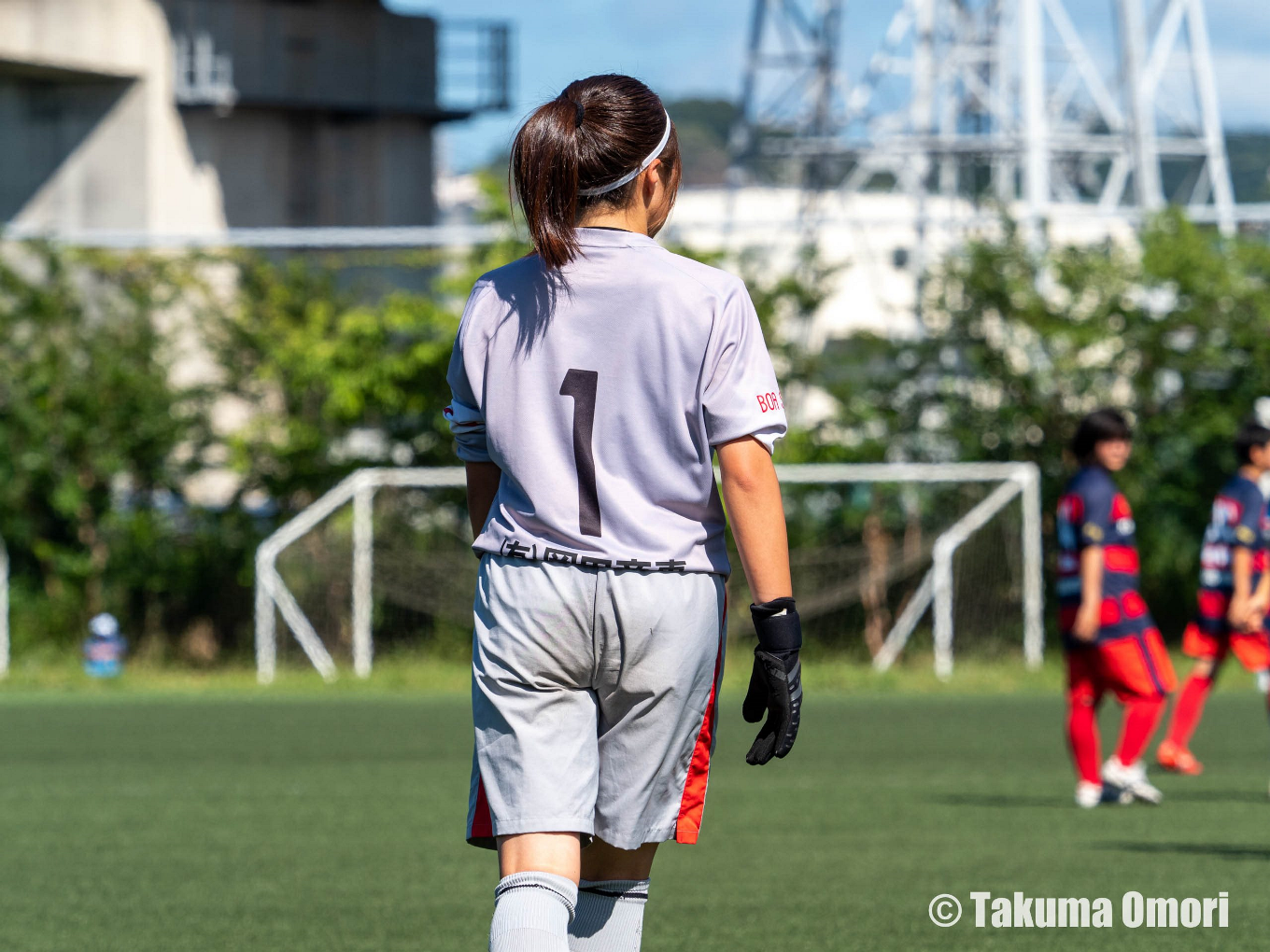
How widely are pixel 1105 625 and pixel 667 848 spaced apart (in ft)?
7.41

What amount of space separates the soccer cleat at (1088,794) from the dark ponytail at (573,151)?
547cm

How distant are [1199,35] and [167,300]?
1818 cm

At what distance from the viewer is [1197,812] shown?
747 centimetres

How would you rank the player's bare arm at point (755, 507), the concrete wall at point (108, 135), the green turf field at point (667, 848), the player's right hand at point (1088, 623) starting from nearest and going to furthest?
the player's bare arm at point (755, 507)
the green turf field at point (667, 848)
the player's right hand at point (1088, 623)
the concrete wall at point (108, 135)

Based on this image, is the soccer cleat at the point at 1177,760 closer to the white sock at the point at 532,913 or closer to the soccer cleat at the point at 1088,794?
the soccer cleat at the point at 1088,794

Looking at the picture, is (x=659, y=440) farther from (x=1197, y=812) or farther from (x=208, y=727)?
(x=208, y=727)

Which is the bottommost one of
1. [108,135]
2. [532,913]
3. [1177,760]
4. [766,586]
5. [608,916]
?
[1177,760]

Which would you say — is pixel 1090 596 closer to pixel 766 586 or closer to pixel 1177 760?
pixel 1177 760

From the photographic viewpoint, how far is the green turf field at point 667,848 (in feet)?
16.6

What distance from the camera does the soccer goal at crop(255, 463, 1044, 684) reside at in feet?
54.4

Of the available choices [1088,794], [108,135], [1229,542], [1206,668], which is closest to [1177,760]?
[1206,668]

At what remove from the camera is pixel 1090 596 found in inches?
306

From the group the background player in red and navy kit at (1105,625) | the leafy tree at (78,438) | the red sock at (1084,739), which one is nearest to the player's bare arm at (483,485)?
the background player in red and navy kit at (1105,625)

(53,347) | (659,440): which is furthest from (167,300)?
(659,440)
